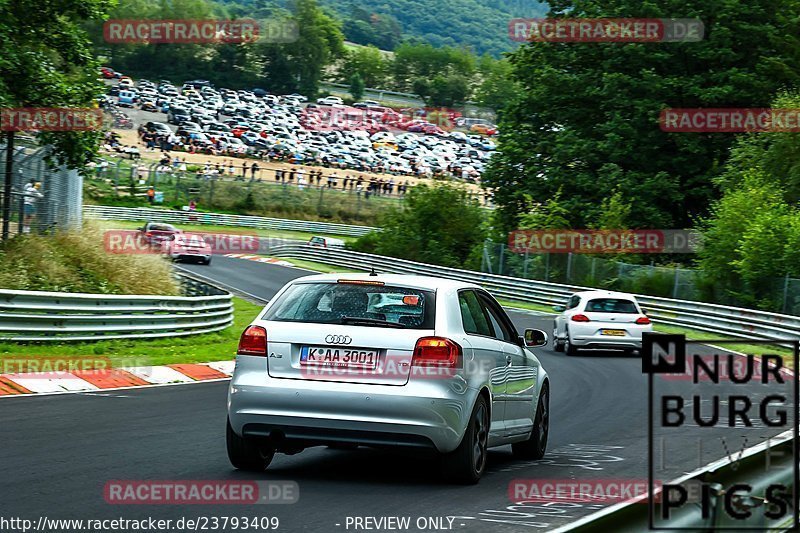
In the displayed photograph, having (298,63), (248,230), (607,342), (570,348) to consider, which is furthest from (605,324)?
(298,63)

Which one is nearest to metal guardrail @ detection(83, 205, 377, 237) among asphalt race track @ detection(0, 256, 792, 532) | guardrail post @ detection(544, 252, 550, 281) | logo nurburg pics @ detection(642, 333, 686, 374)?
guardrail post @ detection(544, 252, 550, 281)

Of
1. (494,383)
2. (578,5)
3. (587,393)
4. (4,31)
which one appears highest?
(578,5)

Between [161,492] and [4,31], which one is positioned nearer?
[161,492]

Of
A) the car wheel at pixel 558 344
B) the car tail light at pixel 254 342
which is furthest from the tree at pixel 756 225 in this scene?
the car tail light at pixel 254 342

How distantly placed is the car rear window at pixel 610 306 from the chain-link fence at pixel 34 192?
11.0 m

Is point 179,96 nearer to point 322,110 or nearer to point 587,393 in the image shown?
point 322,110

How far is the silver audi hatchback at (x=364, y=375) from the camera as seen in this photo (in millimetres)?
8688

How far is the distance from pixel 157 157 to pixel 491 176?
47.6 metres

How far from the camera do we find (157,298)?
2191 cm

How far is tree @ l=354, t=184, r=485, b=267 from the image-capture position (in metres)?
55.8

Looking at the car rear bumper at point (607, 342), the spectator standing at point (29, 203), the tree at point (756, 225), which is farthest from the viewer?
the tree at point (756, 225)

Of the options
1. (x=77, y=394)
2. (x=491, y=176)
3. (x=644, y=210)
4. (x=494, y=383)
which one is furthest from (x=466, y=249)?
(x=494, y=383)

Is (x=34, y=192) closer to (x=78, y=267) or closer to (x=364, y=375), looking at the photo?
(x=78, y=267)

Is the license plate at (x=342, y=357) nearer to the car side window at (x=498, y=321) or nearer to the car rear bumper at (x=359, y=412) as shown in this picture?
the car rear bumper at (x=359, y=412)
